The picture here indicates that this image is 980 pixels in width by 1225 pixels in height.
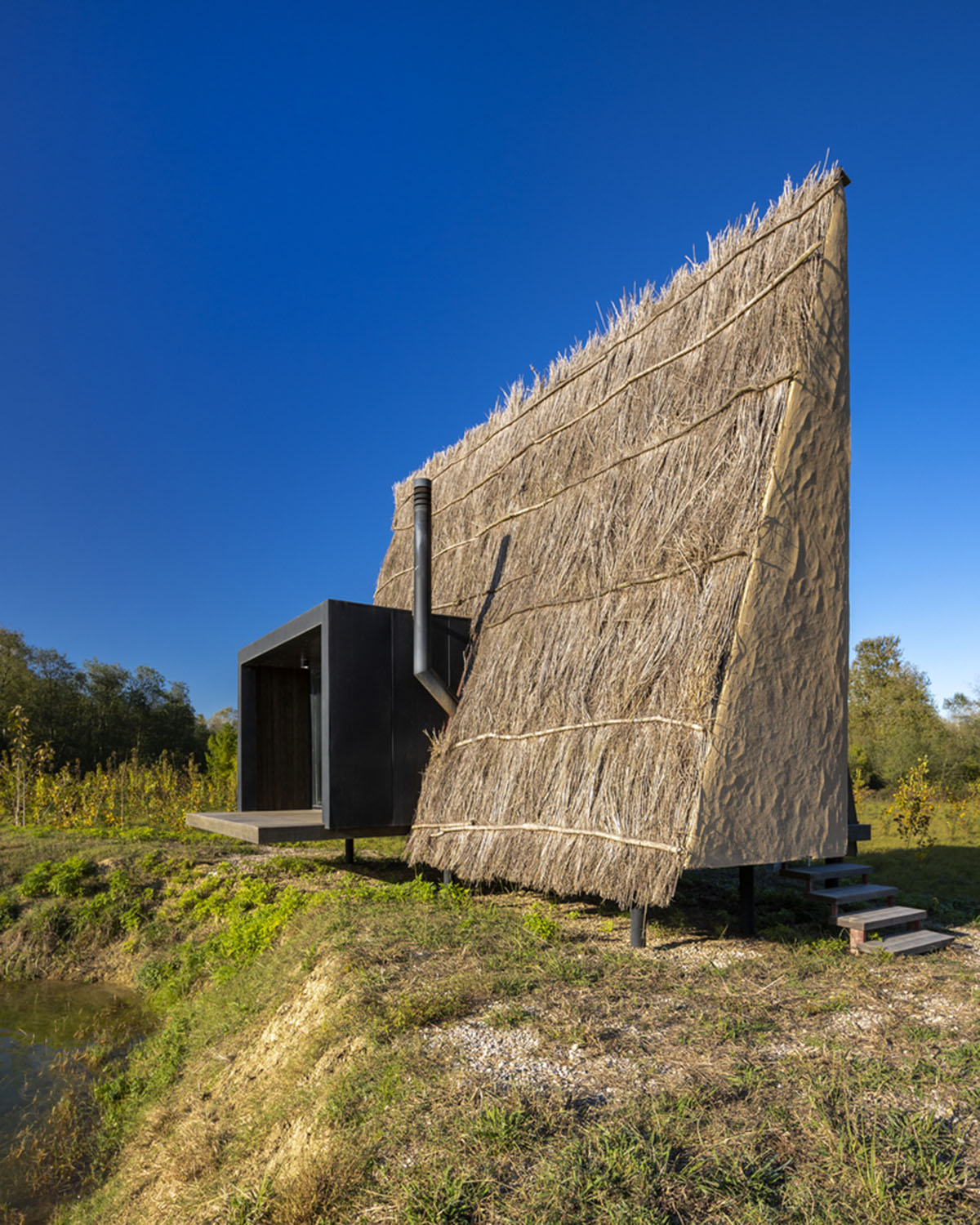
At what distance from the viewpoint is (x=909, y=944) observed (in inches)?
200

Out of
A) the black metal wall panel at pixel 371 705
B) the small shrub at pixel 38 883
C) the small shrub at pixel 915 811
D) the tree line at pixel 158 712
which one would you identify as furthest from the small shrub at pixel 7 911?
the small shrub at pixel 915 811

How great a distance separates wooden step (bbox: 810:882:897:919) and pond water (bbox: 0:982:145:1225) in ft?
16.7

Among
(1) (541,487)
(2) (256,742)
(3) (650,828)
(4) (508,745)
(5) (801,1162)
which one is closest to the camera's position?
(5) (801,1162)

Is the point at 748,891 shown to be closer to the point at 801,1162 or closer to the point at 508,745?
the point at 508,745

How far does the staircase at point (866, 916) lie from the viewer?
5.10 m

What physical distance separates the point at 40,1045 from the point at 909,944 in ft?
21.7

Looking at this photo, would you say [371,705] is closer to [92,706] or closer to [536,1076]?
[536,1076]

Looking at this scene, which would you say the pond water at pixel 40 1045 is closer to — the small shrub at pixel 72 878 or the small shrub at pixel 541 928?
the small shrub at pixel 72 878

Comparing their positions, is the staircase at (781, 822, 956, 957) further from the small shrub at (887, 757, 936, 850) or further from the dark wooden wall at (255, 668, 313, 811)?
the dark wooden wall at (255, 668, 313, 811)

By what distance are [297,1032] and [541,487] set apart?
531 cm

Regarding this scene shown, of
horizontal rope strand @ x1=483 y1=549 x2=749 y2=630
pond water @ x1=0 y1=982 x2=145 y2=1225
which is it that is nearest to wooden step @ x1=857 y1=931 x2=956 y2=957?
horizontal rope strand @ x1=483 y1=549 x2=749 y2=630

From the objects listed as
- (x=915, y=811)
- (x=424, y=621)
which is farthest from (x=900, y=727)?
(x=424, y=621)

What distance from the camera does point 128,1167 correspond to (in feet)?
12.1

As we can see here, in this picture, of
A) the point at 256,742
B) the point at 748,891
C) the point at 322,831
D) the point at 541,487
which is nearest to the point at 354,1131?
the point at 748,891
